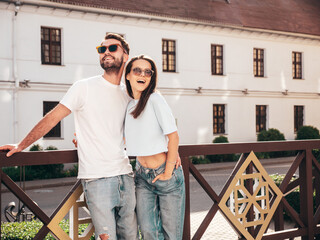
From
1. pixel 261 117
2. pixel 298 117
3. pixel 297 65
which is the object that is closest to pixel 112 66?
pixel 261 117

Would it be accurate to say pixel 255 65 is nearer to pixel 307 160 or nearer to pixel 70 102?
pixel 307 160

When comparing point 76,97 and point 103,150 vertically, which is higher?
point 76,97

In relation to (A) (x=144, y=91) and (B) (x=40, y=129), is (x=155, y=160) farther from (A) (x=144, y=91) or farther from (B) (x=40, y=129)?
(B) (x=40, y=129)

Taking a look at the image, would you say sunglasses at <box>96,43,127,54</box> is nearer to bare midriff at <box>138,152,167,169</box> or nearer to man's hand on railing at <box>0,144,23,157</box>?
bare midriff at <box>138,152,167,169</box>

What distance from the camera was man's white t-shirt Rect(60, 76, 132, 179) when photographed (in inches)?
141

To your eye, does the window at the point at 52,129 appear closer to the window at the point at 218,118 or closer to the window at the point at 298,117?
the window at the point at 218,118

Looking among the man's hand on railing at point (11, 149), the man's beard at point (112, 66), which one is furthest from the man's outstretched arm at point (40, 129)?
the man's beard at point (112, 66)

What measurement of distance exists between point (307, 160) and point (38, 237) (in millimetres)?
2969

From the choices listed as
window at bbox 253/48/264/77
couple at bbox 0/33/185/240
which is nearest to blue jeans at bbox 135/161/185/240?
couple at bbox 0/33/185/240

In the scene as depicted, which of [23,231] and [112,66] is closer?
[112,66]

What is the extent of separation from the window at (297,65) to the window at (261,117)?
3394 mm

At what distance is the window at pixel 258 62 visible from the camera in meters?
28.3

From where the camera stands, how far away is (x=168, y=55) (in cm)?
2503

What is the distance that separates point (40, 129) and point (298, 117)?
93.5 feet
